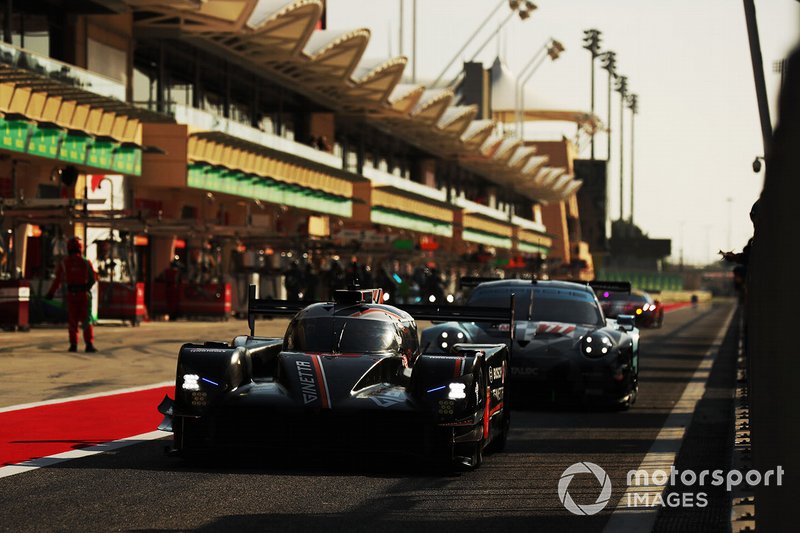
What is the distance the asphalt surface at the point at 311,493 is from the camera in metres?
7.70

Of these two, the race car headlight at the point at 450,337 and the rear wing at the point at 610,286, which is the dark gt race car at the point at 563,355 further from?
the rear wing at the point at 610,286

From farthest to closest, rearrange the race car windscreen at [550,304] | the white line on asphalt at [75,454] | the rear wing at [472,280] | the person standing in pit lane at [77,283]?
the person standing in pit lane at [77,283] → the rear wing at [472,280] → the race car windscreen at [550,304] → the white line on asphalt at [75,454]

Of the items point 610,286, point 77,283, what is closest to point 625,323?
point 610,286

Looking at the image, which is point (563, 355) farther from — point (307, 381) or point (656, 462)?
point (307, 381)

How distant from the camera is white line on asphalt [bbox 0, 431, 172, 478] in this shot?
9.61m

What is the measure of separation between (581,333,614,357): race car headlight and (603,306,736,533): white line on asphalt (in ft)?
3.21

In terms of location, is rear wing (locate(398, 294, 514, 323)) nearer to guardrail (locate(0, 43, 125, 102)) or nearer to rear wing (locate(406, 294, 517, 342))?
rear wing (locate(406, 294, 517, 342))

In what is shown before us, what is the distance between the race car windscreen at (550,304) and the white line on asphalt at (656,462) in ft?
4.76

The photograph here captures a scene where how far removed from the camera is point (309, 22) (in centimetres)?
4709

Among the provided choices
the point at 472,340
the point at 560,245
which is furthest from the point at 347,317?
the point at 560,245

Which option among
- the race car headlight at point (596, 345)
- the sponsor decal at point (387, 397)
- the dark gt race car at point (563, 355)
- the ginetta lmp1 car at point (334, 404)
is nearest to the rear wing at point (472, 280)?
the dark gt race car at point (563, 355)

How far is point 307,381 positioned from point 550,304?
724 cm

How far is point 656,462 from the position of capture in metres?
11.0

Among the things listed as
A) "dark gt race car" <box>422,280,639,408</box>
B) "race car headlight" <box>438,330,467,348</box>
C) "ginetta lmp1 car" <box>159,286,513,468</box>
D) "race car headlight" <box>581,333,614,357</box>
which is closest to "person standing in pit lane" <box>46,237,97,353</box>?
"dark gt race car" <box>422,280,639,408</box>
